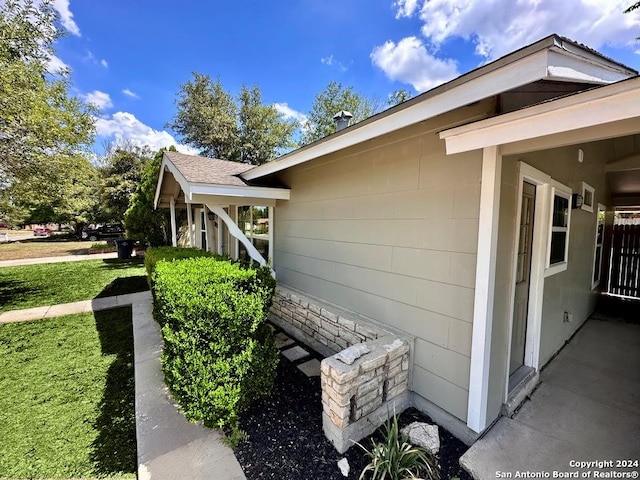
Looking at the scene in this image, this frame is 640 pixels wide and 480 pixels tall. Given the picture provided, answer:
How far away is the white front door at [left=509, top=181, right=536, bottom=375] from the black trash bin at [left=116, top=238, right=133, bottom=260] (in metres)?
15.3

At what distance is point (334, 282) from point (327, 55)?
13.2 m

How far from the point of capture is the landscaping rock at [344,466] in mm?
2240

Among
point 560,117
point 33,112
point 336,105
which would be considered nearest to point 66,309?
point 33,112

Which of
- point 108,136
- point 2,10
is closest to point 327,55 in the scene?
point 2,10

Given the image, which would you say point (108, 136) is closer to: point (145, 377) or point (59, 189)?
point (59, 189)

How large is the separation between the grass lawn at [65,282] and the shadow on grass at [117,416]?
3599mm

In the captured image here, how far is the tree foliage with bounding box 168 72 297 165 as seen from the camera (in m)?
18.9

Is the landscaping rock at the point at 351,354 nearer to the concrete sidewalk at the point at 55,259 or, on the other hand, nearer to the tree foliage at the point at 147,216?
the tree foliage at the point at 147,216

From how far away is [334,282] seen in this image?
4.35 meters

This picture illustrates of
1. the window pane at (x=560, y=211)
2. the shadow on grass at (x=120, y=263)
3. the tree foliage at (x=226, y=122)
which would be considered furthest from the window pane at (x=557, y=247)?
the tree foliage at (x=226, y=122)

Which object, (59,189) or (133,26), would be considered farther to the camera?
(59,189)

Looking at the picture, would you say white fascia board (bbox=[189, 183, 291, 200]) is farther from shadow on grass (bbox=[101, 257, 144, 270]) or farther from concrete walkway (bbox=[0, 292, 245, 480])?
shadow on grass (bbox=[101, 257, 144, 270])

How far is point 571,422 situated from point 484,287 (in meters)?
1.74
